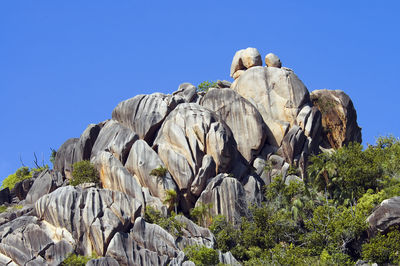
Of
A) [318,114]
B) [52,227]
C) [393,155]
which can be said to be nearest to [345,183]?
[393,155]

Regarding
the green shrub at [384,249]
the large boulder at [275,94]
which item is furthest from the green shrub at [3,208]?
the green shrub at [384,249]

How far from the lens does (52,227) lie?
58.1 meters

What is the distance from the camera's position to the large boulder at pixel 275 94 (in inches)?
2815

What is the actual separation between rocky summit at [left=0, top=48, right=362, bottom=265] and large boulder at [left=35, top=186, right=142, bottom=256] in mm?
67

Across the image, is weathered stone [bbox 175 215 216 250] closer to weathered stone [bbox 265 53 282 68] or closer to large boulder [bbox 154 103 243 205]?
large boulder [bbox 154 103 243 205]

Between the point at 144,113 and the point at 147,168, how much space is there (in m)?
5.42

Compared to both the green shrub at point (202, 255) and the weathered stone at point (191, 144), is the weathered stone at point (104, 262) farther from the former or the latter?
the weathered stone at point (191, 144)

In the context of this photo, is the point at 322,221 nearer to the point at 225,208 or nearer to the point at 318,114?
the point at 225,208

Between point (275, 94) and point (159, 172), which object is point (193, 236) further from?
point (275, 94)

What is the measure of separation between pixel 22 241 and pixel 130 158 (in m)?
11.3

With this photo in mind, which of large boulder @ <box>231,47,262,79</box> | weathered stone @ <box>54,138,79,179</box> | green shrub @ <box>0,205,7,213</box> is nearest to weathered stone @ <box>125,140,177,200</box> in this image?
weathered stone @ <box>54,138,79,179</box>

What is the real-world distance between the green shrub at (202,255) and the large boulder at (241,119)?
13.2 metres

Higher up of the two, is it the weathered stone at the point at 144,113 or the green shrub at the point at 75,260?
the weathered stone at the point at 144,113

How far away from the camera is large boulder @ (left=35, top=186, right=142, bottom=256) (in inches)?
2244
